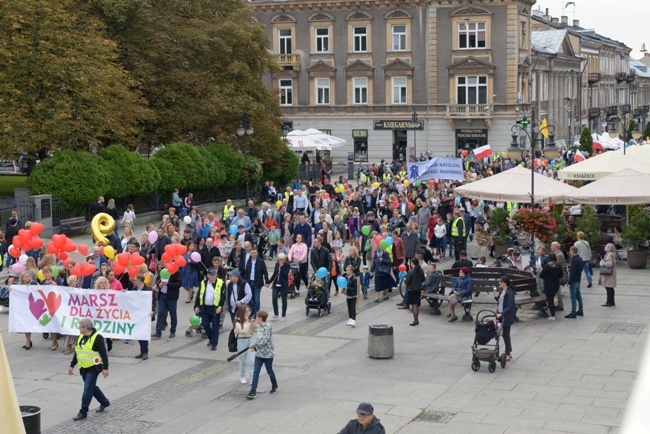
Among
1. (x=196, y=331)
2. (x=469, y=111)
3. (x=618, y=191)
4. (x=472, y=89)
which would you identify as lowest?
(x=196, y=331)

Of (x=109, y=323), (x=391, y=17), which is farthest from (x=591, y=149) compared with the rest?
(x=109, y=323)

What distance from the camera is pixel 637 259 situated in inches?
1132

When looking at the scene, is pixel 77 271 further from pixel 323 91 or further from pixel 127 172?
pixel 323 91

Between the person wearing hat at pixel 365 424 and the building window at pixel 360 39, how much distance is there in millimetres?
63075

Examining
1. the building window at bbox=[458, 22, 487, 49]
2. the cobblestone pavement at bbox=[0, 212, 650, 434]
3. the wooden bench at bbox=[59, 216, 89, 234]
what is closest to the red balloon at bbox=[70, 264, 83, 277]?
the cobblestone pavement at bbox=[0, 212, 650, 434]

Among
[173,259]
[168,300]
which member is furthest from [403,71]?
[168,300]

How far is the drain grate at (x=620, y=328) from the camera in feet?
65.8

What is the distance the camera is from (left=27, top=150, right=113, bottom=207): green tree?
36.6m

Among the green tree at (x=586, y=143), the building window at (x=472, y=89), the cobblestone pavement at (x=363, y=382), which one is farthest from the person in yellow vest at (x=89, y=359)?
the building window at (x=472, y=89)

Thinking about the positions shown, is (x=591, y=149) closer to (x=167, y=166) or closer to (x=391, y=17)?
(x=391, y=17)

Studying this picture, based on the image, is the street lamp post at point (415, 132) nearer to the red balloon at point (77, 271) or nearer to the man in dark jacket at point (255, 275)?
the man in dark jacket at point (255, 275)

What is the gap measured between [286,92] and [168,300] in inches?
2227

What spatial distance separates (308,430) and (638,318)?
10.3 meters

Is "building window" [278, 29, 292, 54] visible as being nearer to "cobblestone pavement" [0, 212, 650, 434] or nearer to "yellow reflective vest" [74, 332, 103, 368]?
"cobblestone pavement" [0, 212, 650, 434]
